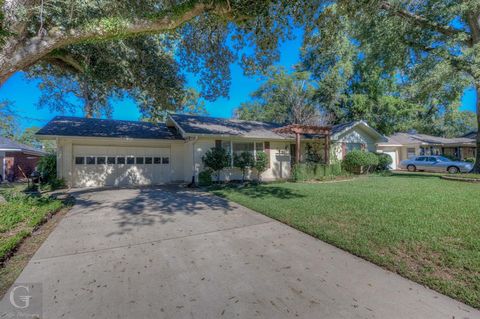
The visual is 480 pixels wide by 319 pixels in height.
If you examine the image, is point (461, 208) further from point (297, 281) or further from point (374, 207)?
point (297, 281)

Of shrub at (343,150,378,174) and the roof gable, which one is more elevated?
the roof gable

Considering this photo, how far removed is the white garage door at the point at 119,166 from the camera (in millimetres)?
11945

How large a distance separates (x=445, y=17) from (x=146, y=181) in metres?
17.5

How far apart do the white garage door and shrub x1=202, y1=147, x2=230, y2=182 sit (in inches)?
125

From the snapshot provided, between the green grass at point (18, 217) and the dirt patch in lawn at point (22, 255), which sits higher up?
the green grass at point (18, 217)

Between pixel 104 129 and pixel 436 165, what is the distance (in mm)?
23855

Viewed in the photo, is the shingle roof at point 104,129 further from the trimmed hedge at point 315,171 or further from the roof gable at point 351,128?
the roof gable at point 351,128

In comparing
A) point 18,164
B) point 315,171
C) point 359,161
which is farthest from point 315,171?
point 18,164

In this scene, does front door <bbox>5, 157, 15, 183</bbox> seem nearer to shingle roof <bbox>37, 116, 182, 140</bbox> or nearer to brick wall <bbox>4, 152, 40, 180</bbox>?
brick wall <bbox>4, 152, 40, 180</bbox>

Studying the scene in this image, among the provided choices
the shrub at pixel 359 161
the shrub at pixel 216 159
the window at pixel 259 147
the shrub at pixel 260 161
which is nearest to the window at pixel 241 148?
the window at pixel 259 147

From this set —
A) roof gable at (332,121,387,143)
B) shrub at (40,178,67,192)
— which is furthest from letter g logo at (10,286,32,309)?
roof gable at (332,121,387,143)

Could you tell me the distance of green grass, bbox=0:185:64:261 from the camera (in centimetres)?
400

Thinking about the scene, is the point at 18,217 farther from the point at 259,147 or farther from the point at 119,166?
the point at 259,147

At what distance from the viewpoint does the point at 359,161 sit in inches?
595
